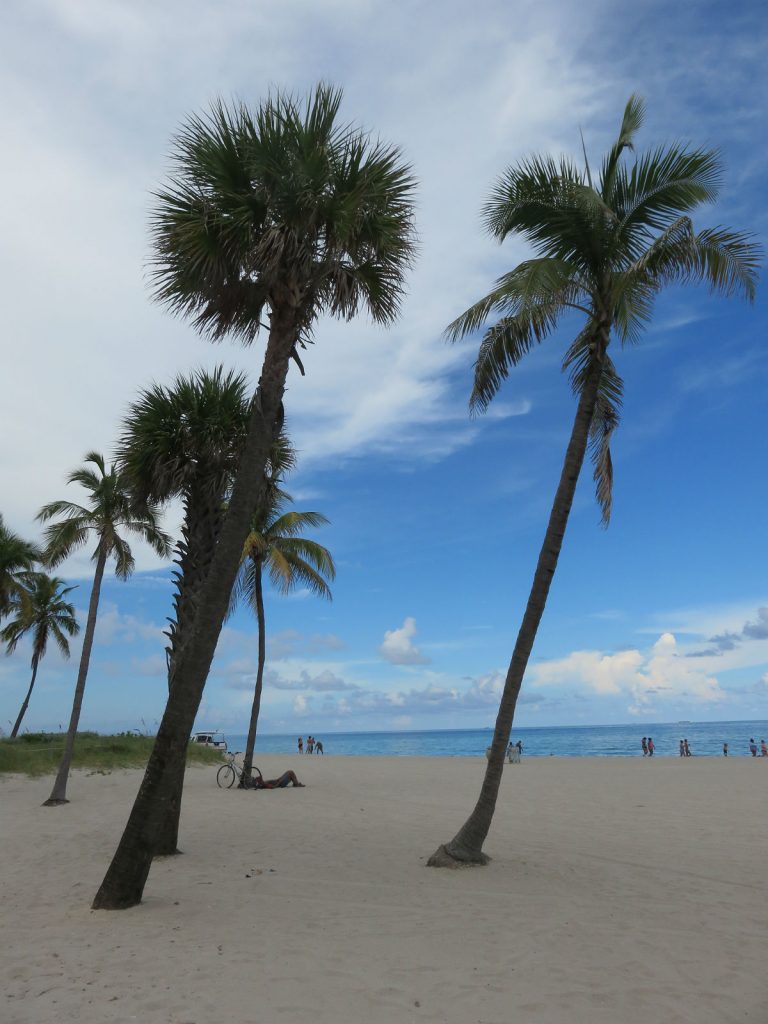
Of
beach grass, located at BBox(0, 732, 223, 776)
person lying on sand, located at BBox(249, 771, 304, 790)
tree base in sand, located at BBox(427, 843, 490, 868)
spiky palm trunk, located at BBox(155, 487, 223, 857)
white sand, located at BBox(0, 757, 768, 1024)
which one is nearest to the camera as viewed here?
white sand, located at BBox(0, 757, 768, 1024)

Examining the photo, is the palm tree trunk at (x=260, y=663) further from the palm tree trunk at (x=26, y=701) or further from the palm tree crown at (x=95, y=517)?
the palm tree trunk at (x=26, y=701)

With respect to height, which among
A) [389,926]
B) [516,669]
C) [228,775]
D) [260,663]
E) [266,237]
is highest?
[266,237]

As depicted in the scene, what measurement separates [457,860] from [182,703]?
4477mm

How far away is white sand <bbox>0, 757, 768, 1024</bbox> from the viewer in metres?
5.02

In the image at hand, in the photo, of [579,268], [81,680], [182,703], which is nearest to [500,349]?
[579,268]

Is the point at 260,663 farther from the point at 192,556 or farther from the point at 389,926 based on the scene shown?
the point at 389,926

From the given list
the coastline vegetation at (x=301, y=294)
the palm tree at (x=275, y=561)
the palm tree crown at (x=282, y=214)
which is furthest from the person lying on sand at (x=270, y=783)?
the palm tree crown at (x=282, y=214)

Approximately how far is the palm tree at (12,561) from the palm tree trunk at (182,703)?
88.4 ft

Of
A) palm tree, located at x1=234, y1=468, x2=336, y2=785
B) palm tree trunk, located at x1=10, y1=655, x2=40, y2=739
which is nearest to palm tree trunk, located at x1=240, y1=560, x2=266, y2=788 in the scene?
palm tree, located at x1=234, y1=468, x2=336, y2=785

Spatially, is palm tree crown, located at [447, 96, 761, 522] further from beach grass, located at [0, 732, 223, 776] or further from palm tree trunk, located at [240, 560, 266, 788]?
beach grass, located at [0, 732, 223, 776]

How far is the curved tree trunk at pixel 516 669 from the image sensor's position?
30.4ft

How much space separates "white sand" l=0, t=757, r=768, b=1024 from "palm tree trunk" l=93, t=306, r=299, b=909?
34cm

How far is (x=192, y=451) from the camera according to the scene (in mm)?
11273

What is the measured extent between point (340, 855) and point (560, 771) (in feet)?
69.8
